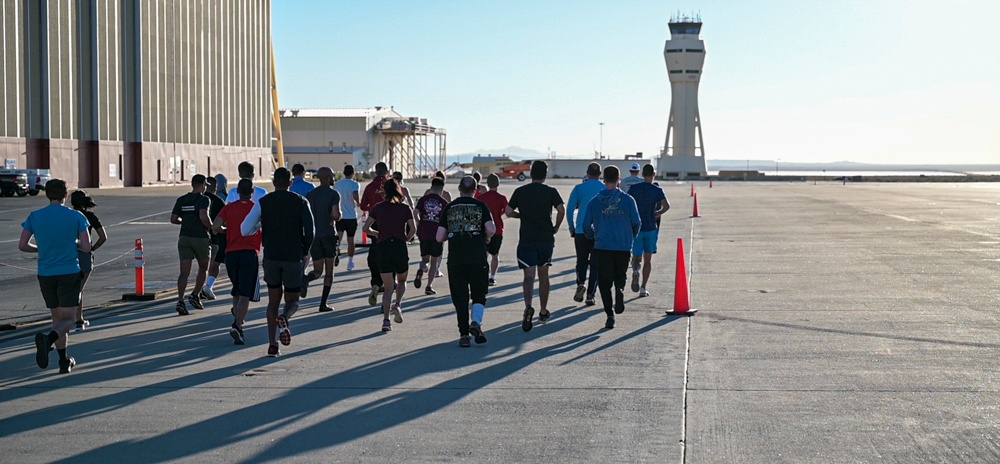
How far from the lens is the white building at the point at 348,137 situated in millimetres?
103438

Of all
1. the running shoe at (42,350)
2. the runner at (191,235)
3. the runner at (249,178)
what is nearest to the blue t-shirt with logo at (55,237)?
the running shoe at (42,350)

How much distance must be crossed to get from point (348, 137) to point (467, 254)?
311 ft

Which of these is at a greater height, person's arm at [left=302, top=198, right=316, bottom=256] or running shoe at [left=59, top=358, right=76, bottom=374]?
person's arm at [left=302, top=198, right=316, bottom=256]

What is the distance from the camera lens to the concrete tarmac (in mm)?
6703

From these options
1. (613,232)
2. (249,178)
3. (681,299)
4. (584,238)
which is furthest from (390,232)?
(681,299)

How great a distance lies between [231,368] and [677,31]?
124m

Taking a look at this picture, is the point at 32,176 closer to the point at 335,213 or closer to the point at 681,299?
the point at 335,213

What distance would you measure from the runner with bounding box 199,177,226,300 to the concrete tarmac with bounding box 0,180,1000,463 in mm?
565

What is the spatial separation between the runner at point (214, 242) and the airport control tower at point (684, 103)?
374 feet

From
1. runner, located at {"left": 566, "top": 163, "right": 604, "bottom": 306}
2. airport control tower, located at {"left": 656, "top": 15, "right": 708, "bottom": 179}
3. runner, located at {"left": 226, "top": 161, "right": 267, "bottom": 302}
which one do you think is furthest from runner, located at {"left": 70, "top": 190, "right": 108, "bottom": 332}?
airport control tower, located at {"left": 656, "top": 15, "right": 708, "bottom": 179}

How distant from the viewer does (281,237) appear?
1002 centimetres

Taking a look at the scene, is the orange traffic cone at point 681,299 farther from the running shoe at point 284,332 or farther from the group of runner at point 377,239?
the running shoe at point 284,332

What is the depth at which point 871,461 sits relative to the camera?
630 cm

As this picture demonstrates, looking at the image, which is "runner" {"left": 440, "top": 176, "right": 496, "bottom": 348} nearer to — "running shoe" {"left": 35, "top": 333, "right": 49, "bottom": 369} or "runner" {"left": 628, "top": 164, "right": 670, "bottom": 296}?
"running shoe" {"left": 35, "top": 333, "right": 49, "bottom": 369}
